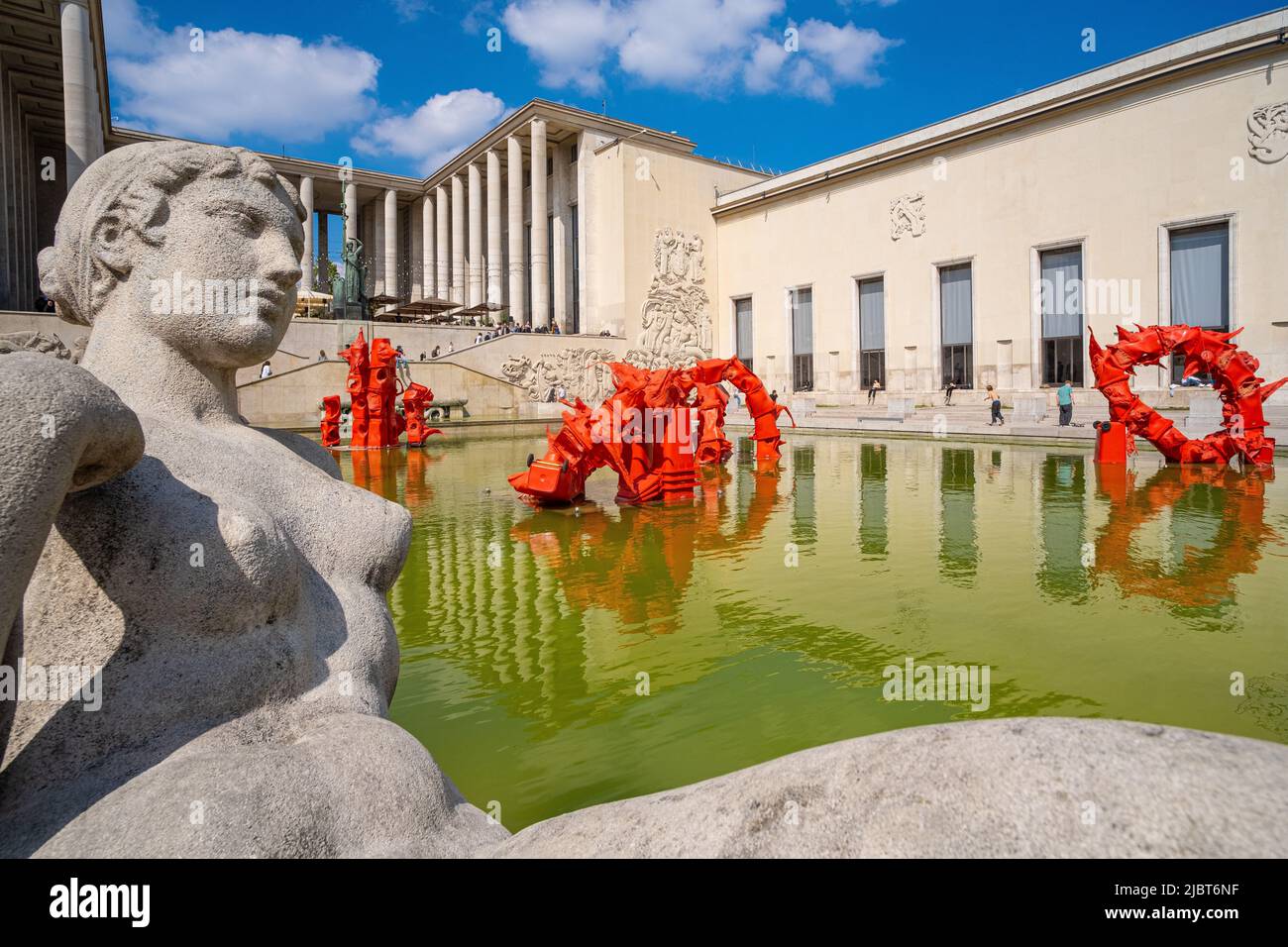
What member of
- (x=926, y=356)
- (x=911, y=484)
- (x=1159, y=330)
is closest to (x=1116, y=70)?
(x=926, y=356)

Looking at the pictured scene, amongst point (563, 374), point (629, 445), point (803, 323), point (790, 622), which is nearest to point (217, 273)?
point (790, 622)

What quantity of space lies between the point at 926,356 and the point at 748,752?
28.4 metres

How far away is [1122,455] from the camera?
11453 mm

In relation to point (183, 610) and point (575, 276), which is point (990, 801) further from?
point (575, 276)

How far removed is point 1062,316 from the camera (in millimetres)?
25125

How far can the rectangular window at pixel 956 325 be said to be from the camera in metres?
27.8

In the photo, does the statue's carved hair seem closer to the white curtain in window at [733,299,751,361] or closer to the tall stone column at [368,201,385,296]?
the white curtain in window at [733,299,751,361]

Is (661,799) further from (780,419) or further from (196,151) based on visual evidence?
(780,419)

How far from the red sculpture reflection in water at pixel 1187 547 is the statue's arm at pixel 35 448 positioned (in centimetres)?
532

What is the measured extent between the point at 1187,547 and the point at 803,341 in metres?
28.6

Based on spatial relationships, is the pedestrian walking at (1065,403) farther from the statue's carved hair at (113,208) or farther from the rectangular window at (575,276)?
the rectangular window at (575,276)

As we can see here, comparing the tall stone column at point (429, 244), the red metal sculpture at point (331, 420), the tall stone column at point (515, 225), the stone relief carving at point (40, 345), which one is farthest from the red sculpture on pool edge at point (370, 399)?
the tall stone column at point (429, 244)
